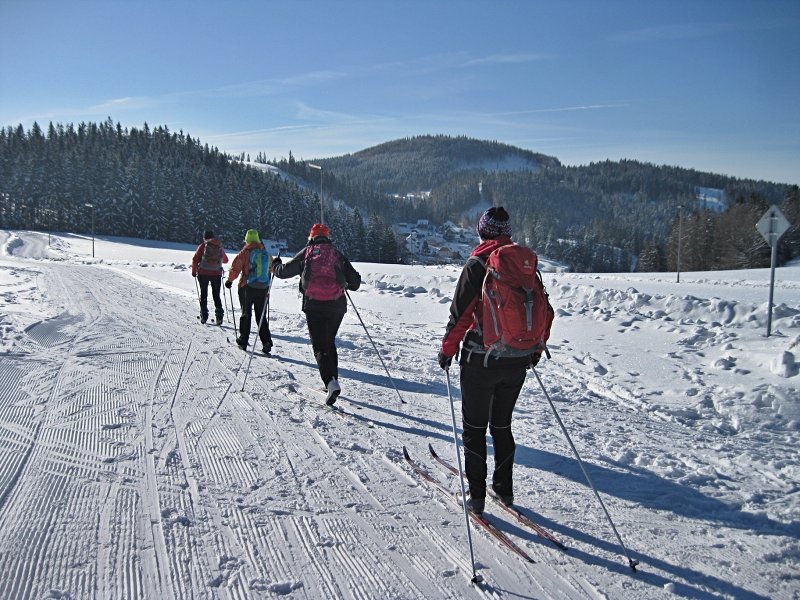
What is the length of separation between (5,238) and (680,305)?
6699cm

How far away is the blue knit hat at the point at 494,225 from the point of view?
3.56 metres

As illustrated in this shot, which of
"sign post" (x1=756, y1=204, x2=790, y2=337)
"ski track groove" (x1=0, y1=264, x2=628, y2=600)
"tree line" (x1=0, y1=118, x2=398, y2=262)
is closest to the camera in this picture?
"ski track groove" (x1=0, y1=264, x2=628, y2=600)

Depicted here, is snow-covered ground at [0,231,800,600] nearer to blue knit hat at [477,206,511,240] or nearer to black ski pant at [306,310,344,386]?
black ski pant at [306,310,344,386]

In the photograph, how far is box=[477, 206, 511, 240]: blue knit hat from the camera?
140 inches

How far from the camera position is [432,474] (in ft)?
14.5

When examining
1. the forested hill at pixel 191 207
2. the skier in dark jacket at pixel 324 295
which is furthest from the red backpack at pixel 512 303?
the forested hill at pixel 191 207

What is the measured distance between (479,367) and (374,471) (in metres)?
1.58

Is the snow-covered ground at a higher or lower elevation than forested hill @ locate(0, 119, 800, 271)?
lower

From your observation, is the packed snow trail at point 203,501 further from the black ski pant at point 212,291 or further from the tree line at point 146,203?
the tree line at point 146,203

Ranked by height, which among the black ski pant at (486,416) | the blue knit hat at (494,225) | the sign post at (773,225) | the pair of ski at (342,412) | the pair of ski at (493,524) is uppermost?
the sign post at (773,225)

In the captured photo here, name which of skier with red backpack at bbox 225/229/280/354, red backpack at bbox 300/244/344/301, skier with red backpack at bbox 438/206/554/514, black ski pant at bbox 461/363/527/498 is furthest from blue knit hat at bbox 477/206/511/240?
skier with red backpack at bbox 225/229/280/354

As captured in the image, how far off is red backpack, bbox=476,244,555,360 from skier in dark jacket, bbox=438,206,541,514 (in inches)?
3.1

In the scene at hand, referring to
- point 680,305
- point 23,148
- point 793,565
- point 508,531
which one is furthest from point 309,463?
point 23,148

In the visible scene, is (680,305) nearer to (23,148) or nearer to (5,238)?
(5,238)
